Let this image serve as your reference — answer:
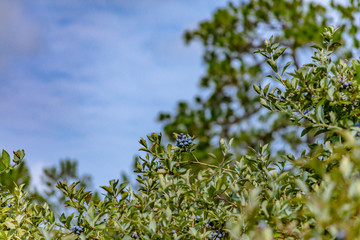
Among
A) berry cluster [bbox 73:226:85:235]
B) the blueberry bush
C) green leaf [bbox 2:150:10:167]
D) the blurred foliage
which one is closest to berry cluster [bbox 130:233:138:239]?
the blueberry bush

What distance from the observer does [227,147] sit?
2088mm

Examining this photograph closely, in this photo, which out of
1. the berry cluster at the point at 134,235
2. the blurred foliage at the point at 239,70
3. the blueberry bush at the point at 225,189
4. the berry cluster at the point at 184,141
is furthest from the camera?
the blurred foliage at the point at 239,70

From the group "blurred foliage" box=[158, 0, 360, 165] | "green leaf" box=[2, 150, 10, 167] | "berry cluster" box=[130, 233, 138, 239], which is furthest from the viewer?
"blurred foliage" box=[158, 0, 360, 165]

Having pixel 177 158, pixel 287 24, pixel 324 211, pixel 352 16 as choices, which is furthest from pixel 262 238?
pixel 287 24

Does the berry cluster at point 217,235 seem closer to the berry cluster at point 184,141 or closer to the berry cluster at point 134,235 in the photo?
the berry cluster at point 134,235

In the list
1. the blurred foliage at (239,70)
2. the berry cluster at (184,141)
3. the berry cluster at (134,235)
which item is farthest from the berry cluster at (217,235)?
the blurred foliage at (239,70)

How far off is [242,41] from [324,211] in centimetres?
1003

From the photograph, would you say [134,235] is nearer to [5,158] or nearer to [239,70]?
[5,158]

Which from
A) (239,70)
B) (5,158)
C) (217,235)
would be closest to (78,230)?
(217,235)

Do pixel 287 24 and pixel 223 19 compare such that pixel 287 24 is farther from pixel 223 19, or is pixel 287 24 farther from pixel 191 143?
pixel 191 143

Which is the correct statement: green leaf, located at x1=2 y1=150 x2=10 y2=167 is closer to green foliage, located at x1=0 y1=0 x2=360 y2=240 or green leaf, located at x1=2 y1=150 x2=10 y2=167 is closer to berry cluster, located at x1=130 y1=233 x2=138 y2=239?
green foliage, located at x1=0 y1=0 x2=360 y2=240

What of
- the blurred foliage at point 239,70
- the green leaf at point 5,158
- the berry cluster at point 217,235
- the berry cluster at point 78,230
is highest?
the blurred foliage at point 239,70

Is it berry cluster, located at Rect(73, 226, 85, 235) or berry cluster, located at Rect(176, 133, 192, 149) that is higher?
berry cluster, located at Rect(176, 133, 192, 149)

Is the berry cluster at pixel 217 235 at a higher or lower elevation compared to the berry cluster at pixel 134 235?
lower
